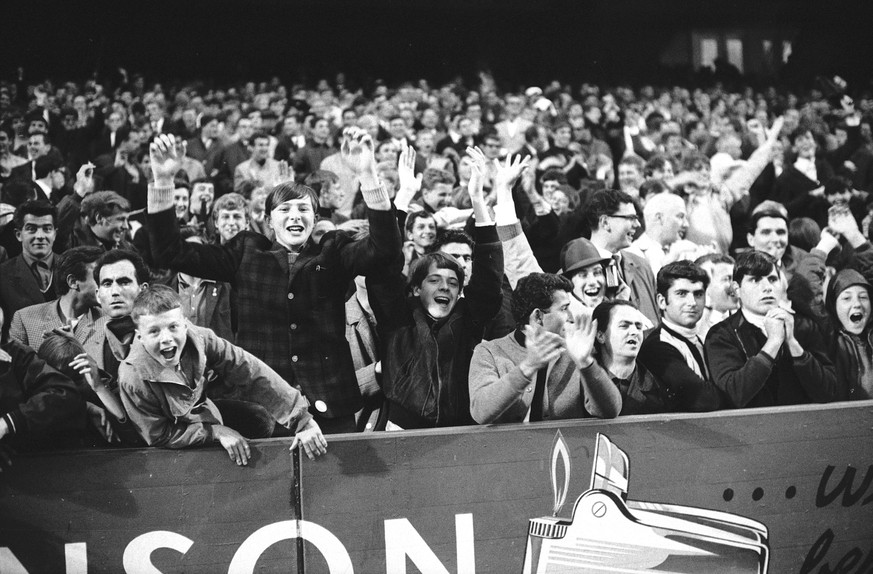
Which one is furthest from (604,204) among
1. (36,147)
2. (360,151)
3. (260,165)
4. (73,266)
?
(36,147)

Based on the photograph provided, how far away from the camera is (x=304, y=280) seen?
5367 mm

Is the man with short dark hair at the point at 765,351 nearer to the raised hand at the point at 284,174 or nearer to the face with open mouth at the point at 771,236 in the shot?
the face with open mouth at the point at 771,236

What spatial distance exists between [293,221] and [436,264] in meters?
0.82

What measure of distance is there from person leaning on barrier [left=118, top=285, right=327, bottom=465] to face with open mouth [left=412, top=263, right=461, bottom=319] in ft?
3.20

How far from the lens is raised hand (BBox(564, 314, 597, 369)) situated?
4.61 m

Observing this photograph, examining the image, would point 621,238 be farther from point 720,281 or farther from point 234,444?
point 234,444

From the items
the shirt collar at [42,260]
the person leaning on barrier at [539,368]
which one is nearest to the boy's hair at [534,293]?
the person leaning on barrier at [539,368]

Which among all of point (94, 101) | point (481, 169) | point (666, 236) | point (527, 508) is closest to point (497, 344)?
point (527, 508)

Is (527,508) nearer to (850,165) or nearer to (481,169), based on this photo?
(481,169)

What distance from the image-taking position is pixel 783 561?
5098mm

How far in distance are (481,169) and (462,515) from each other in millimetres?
2122

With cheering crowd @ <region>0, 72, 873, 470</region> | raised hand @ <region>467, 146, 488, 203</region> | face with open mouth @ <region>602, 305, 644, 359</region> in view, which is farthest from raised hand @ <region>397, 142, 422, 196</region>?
face with open mouth @ <region>602, 305, 644, 359</region>

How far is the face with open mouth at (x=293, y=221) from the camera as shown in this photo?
545 cm

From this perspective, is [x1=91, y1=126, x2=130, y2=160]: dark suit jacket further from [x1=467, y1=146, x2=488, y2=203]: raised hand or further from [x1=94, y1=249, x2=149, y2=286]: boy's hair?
[x1=467, y1=146, x2=488, y2=203]: raised hand
